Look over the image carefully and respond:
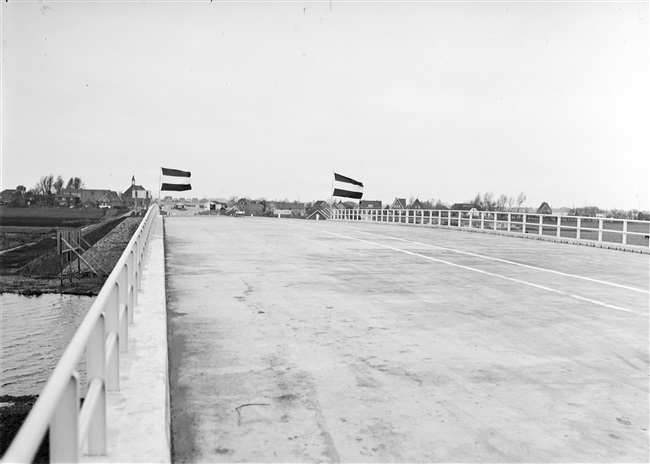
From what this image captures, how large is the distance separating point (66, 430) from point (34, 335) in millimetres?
28615

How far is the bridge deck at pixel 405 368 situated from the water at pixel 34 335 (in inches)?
333

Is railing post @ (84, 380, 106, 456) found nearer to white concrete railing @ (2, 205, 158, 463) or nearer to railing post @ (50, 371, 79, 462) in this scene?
white concrete railing @ (2, 205, 158, 463)

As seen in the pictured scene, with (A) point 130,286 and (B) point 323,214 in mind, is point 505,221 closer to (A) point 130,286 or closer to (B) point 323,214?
(A) point 130,286

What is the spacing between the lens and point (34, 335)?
2820 cm

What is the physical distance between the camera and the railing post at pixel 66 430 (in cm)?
243

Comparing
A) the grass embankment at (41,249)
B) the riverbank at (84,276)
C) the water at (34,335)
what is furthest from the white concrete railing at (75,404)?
the grass embankment at (41,249)

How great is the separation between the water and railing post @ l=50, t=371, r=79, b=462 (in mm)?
14192

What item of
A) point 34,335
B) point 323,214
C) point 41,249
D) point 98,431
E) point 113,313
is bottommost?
point 41,249

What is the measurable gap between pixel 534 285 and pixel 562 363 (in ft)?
20.3

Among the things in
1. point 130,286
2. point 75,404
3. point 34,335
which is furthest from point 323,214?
point 75,404

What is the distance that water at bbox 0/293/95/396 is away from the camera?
19.2 metres

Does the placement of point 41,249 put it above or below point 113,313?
below

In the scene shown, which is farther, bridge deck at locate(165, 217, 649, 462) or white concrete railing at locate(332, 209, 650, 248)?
white concrete railing at locate(332, 209, 650, 248)

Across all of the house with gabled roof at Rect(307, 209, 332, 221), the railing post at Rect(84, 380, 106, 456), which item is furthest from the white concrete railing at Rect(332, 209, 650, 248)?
the railing post at Rect(84, 380, 106, 456)
